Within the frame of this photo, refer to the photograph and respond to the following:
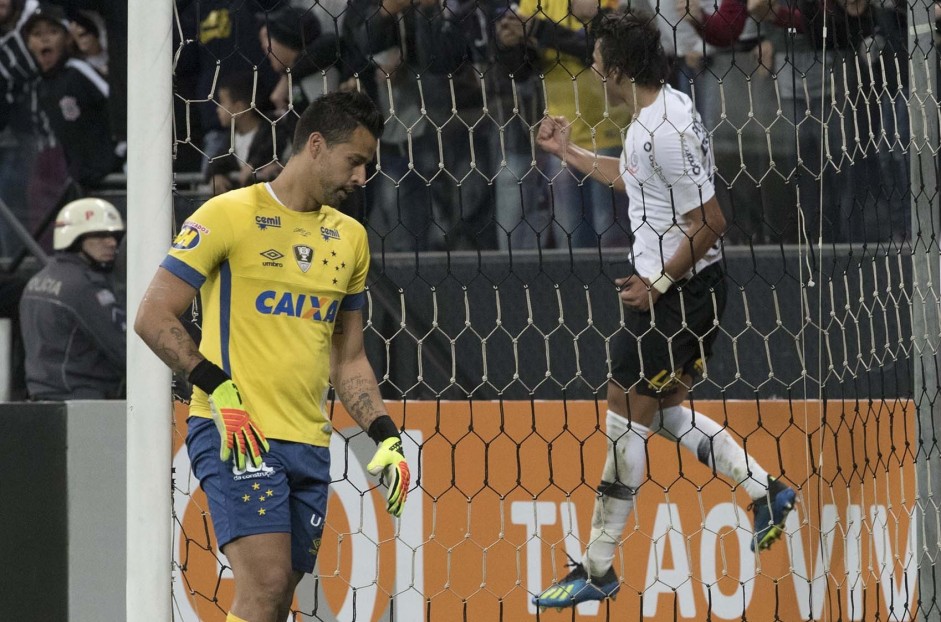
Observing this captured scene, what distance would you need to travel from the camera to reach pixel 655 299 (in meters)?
5.18

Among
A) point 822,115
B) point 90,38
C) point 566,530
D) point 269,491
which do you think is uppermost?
point 90,38

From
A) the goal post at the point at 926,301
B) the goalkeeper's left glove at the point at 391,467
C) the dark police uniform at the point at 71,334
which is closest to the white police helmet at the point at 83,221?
the dark police uniform at the point at 71,334

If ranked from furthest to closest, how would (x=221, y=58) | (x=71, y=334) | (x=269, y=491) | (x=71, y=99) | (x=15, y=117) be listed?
(x=15, y=117), (x=71, y=99), (x=71, y=334), (x=221, y=58), (x=269, y=491)

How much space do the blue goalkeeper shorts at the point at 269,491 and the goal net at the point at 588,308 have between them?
6 centimetres

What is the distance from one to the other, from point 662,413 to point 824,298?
3.34 ft

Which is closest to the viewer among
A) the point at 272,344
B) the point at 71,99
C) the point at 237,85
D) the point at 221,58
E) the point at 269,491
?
the point at 269,491

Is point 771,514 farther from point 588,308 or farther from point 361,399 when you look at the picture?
point 361,399

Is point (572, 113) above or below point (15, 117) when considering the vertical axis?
below

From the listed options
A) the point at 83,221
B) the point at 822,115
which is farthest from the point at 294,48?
the point at 822,115

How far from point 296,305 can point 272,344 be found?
129 mm

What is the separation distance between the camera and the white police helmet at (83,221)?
6.82 m

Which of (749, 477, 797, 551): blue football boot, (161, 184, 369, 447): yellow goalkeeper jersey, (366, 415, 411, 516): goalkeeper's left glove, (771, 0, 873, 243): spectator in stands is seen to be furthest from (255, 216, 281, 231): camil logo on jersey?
(771, 0, 873, 243): spectator in stands

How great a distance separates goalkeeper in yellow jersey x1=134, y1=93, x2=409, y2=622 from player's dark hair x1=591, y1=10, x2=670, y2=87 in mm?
1480

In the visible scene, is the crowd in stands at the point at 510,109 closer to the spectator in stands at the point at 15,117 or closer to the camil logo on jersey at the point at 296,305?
the spectator in stands at the point at 15,117
